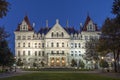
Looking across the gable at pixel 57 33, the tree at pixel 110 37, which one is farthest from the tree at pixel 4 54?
the gable at pixel 57 33

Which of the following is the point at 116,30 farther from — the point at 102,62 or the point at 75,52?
the point at 75,52

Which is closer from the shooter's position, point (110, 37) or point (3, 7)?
point (3, 7)

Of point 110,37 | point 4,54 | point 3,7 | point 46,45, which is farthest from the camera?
point 46,45

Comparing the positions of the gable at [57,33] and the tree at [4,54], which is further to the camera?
the gable at [57,33]

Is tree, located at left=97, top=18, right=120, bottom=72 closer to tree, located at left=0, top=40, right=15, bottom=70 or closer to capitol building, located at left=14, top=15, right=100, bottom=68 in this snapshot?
tree, located at left=0, top=40, right=15, bottom=70

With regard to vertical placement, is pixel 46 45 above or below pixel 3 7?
above

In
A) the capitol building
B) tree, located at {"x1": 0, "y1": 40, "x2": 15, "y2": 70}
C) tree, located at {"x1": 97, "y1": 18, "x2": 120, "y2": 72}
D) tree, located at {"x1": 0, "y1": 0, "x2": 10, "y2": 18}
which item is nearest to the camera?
tree, located at {"x1": 0, "y1": 0, "x2": 10, "y2": 18}

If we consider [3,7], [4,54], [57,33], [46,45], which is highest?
Result: [57,33]

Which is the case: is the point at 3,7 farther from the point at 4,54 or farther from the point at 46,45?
the point at 46,45

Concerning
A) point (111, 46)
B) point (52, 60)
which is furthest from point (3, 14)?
point (52, 60)

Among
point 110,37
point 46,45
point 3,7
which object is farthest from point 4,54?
point 46,45

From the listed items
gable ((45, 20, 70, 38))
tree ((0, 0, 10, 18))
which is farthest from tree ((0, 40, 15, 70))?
gable ((45, 20, 70, 38))

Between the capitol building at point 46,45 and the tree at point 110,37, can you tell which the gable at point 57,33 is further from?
the tree at point 110,37

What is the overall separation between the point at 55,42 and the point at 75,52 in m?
9.88
